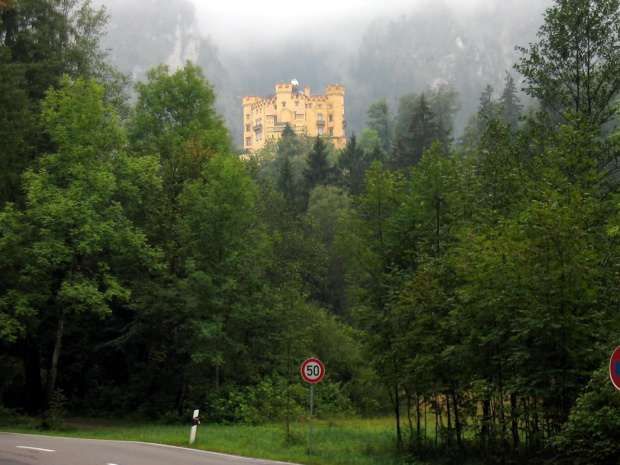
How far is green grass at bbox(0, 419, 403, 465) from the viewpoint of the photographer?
59.8 feet

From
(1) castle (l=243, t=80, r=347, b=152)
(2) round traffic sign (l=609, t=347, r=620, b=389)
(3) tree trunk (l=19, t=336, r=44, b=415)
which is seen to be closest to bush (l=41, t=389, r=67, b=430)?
(3) tree trunk (l=19, t=336, r=44, b=415)

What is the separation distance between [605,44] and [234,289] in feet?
54.0

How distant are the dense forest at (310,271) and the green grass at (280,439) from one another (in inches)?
41.3

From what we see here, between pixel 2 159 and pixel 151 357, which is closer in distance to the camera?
pixel 2 159

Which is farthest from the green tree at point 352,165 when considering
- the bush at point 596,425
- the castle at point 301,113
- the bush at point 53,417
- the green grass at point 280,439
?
the castle at point 301,113

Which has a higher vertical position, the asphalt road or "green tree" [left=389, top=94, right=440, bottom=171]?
"green tree" [left=389, top=94, right=440, bottom=171]

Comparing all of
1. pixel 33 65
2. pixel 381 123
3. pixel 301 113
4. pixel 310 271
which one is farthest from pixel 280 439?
pixel 301 113

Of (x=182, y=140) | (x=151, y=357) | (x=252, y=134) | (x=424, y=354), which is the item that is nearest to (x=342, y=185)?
(x=182, y=140)

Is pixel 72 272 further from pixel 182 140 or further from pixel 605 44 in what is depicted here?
pixel 605 44

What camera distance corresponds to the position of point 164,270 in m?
31.5

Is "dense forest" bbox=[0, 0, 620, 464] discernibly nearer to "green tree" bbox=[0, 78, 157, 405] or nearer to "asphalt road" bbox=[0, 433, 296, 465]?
"green tree" bbox=[0, 78, 157, 405]

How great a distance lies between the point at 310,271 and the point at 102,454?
3215cm

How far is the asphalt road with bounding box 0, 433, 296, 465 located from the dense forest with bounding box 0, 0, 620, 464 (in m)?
5.19

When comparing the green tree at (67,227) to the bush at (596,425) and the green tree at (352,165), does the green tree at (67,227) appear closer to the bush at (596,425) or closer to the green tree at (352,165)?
the bush at (596,425)
